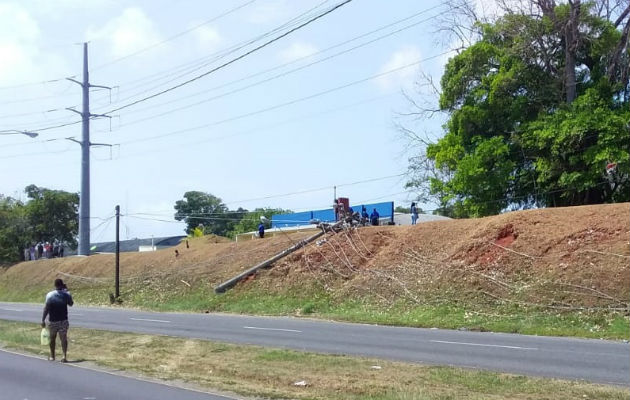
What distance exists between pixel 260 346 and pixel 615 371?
8012 mm

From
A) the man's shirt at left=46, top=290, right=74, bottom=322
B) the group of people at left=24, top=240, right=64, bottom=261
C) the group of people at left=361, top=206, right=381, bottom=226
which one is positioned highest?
the group of people at left=361, top=206, right=381, bottom=226

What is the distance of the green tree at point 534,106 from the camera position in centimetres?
3544

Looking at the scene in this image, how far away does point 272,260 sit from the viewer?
129ft

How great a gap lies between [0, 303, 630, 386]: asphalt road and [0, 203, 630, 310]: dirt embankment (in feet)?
14.8

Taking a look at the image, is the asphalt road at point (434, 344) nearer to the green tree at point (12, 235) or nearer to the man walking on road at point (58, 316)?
the man walking on road at point (58, 316)

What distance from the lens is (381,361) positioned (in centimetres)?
1398

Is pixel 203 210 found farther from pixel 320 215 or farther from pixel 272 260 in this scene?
pixel 272 260

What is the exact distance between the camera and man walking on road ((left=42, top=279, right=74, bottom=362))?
624 inches

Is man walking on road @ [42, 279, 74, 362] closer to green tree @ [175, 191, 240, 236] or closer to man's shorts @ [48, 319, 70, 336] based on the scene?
man's shorts @ [48, 319, 70, 336]

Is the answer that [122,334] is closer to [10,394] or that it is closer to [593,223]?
[10,394]

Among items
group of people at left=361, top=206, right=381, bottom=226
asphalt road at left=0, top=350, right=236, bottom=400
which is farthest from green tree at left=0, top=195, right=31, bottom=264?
asphalt road at left=0, top=350, right=236, bottom=400

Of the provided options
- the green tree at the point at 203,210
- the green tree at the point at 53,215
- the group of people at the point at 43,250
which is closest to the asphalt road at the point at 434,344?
the group of people at the point at 43,250

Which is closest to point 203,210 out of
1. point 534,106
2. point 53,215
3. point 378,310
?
point 53,215

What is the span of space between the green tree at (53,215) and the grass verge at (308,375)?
177 ft
